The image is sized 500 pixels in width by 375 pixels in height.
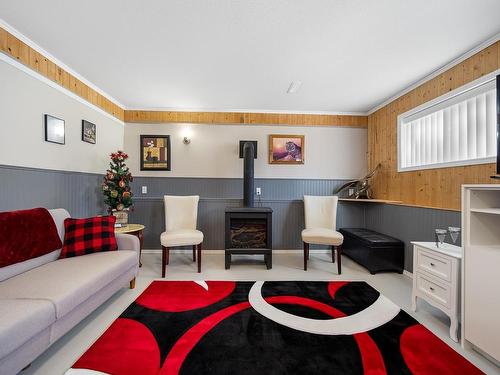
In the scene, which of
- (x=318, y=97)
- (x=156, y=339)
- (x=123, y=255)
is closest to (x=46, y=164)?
(x=123, y=255)

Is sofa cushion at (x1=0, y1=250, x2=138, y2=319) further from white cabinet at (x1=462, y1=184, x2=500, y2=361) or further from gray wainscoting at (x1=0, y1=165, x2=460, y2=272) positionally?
white cabinet at (x1=462, y1=184, x2=500, y2=361)

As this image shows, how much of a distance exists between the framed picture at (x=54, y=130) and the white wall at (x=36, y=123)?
38 mm

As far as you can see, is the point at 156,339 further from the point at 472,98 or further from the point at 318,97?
the point at 472,98

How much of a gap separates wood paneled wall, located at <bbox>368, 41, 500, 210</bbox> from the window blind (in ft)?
0.34

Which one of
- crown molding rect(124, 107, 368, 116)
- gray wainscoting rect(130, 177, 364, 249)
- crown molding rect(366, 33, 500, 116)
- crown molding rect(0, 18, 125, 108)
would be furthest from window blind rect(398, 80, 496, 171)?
crown molding rect(0, 18, 125, 108)

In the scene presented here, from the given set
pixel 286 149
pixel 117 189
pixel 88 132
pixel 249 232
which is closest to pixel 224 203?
pixel 249 232

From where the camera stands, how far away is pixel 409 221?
2684mm

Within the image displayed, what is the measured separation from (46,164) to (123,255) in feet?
4.19

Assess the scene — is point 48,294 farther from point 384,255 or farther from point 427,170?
point 427,170

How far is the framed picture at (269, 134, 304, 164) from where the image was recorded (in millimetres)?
3656

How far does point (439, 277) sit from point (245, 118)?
3181 millimetres

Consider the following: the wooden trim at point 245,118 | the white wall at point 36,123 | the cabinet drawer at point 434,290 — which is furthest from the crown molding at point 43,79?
the cabinet drawer at point 434,290

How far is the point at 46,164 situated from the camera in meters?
2.20

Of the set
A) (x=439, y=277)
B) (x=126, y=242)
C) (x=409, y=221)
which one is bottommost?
(x=439, y=277)
